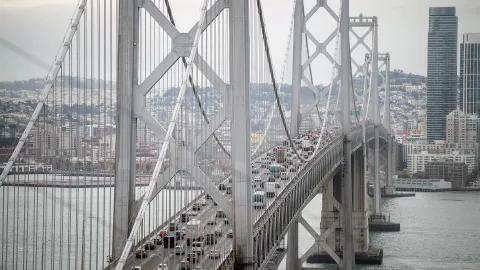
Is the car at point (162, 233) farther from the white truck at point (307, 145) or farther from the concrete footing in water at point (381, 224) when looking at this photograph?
the concrete footing in water at point (381, 224)

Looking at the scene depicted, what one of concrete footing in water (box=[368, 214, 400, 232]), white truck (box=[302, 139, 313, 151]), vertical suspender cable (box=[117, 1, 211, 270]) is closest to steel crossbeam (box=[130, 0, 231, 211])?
vertical suspender cable (box=[117, 1, 211, 270])

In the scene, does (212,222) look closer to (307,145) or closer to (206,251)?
(206,251)

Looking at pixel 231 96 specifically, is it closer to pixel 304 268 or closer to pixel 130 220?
pixel 130 220

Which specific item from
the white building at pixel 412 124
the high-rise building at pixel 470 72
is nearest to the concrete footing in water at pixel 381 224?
the white building at pixel 412 124

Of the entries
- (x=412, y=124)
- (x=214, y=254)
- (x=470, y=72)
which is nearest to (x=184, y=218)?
(x=214, y=254)

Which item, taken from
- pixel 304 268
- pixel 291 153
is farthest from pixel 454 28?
pixel 291 153

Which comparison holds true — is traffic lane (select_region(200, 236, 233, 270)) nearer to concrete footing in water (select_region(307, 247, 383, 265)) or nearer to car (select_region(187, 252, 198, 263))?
car (select_region(187, 252, 198, 263))
